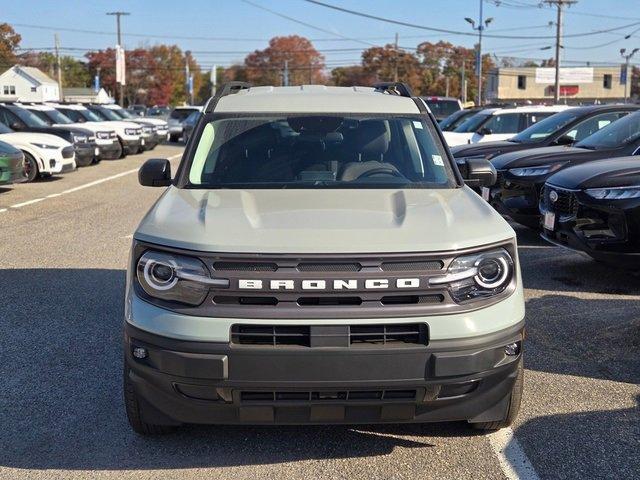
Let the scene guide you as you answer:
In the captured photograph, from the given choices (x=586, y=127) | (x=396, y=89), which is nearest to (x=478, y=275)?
(x=396, y=89)

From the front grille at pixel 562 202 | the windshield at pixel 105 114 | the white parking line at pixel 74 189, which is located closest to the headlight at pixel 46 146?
the white parking line at pixel 74 189

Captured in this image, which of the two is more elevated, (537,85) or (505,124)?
(537,85)

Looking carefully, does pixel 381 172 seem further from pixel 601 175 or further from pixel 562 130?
pixel 562 130

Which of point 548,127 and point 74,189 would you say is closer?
point 548,127

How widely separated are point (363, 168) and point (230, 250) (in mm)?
1674

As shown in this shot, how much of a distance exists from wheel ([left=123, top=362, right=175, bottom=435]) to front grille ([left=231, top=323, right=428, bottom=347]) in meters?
0.69

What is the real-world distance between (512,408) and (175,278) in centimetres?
179

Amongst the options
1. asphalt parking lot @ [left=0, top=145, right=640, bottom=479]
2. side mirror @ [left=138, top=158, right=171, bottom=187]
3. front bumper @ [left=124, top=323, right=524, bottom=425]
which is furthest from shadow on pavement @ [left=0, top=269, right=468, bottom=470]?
side mirror @ [left=138, top=158, right=171, bottom=187]

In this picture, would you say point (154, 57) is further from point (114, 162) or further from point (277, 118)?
point (277, 118)

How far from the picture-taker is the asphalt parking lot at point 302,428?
143 inches

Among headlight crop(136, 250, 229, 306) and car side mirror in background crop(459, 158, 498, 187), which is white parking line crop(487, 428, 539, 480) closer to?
headlight crop(136, 250, 229, 306)

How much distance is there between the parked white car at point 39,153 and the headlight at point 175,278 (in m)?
14.2

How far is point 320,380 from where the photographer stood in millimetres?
3215

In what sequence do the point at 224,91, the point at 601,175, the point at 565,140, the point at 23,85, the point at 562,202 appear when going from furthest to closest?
the point at 23,85, the point at 565,140, the point at 562,202, the point at 601,175, the point at 224,91
